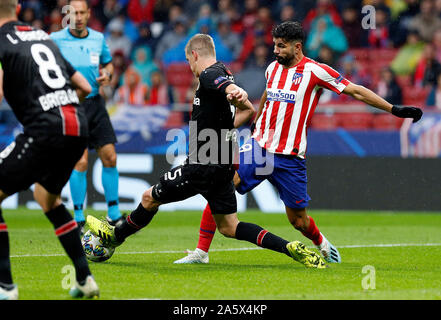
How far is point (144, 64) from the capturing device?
658 inches

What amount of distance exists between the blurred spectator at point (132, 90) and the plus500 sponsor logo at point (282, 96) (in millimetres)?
7731

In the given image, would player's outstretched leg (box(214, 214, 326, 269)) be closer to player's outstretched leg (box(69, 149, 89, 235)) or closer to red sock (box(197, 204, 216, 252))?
red sock (box(197, 204, 216, 252))

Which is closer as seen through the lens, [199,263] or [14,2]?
[14,2]

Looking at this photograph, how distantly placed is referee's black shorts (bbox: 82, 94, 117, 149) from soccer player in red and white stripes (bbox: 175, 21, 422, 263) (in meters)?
2.38

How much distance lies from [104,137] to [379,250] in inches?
133

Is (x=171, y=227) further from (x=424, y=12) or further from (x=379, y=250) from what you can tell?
(x=424, y=12)

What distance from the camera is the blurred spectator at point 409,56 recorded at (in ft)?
52.4

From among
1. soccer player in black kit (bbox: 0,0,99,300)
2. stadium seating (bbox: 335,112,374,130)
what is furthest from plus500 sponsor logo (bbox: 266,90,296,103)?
stadium seating (bbox: 335,112,374,130)

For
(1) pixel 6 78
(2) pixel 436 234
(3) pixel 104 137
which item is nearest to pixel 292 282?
(1) pixel 6 78

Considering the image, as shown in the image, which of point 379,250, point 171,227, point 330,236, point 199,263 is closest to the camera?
point 199,263

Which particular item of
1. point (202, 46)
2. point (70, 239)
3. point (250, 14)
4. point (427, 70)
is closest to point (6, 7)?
point (70, 239)

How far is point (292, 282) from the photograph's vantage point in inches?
239

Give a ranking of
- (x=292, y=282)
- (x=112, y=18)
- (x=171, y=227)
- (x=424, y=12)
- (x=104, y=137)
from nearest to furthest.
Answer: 1. (x=292, y=282)
2. (x=104, y=137)
3. (x=171, y=227)
4. (x=424, y=12)
5. (x=112, y=18)

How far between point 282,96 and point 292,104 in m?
0.12
